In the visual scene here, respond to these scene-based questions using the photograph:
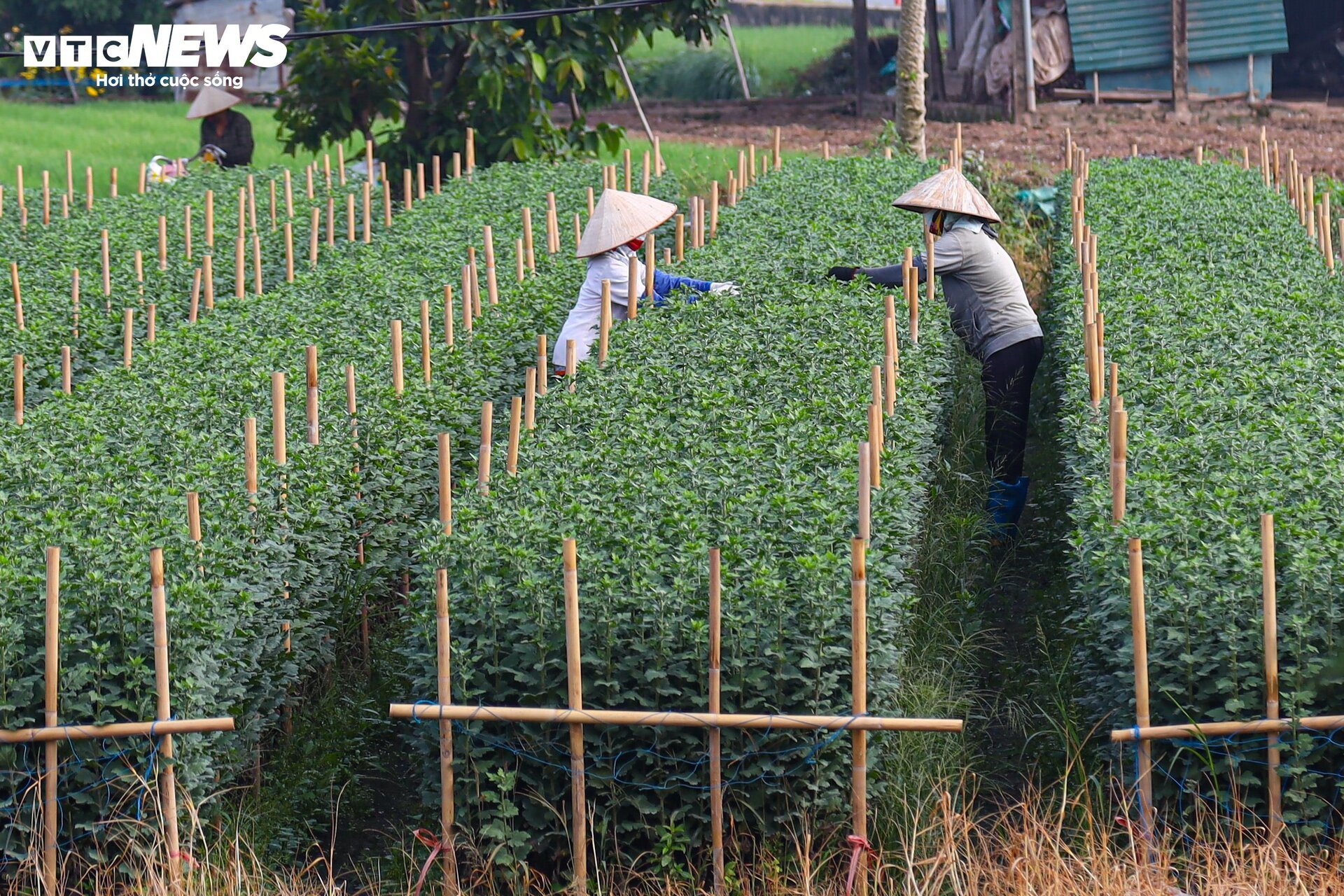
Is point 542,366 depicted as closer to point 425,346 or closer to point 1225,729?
point 425,346

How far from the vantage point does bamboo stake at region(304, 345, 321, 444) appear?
27.2ft

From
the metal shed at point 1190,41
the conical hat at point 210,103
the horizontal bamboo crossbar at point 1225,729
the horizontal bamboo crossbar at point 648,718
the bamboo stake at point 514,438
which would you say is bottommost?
the horizontal bamboo crossbar at point 1225,729

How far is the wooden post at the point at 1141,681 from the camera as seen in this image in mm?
5965

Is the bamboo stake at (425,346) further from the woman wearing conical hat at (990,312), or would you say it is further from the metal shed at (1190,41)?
the metal shed at (1190,41)

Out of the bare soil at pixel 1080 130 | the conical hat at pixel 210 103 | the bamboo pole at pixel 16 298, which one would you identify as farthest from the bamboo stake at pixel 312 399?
the bare soil at pixel 1080 130

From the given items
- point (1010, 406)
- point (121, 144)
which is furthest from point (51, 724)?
point (121, 144)

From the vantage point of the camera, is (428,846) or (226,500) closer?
(428,846)

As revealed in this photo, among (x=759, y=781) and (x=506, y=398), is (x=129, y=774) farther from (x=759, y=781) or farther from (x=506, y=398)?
(x=506, y=398)

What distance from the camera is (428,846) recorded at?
6.13 meters

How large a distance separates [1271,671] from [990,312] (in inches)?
191

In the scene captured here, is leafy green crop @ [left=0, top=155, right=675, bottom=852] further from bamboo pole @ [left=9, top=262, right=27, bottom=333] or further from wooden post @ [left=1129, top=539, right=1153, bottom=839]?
wooden post @ [left=1129, top=539, right=1153, bottom=839]

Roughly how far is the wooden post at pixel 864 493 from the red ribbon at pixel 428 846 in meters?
1.98

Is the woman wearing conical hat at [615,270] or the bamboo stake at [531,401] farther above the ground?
the woman wearing conical hat at [615,270]

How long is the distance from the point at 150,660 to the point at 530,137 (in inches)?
555
